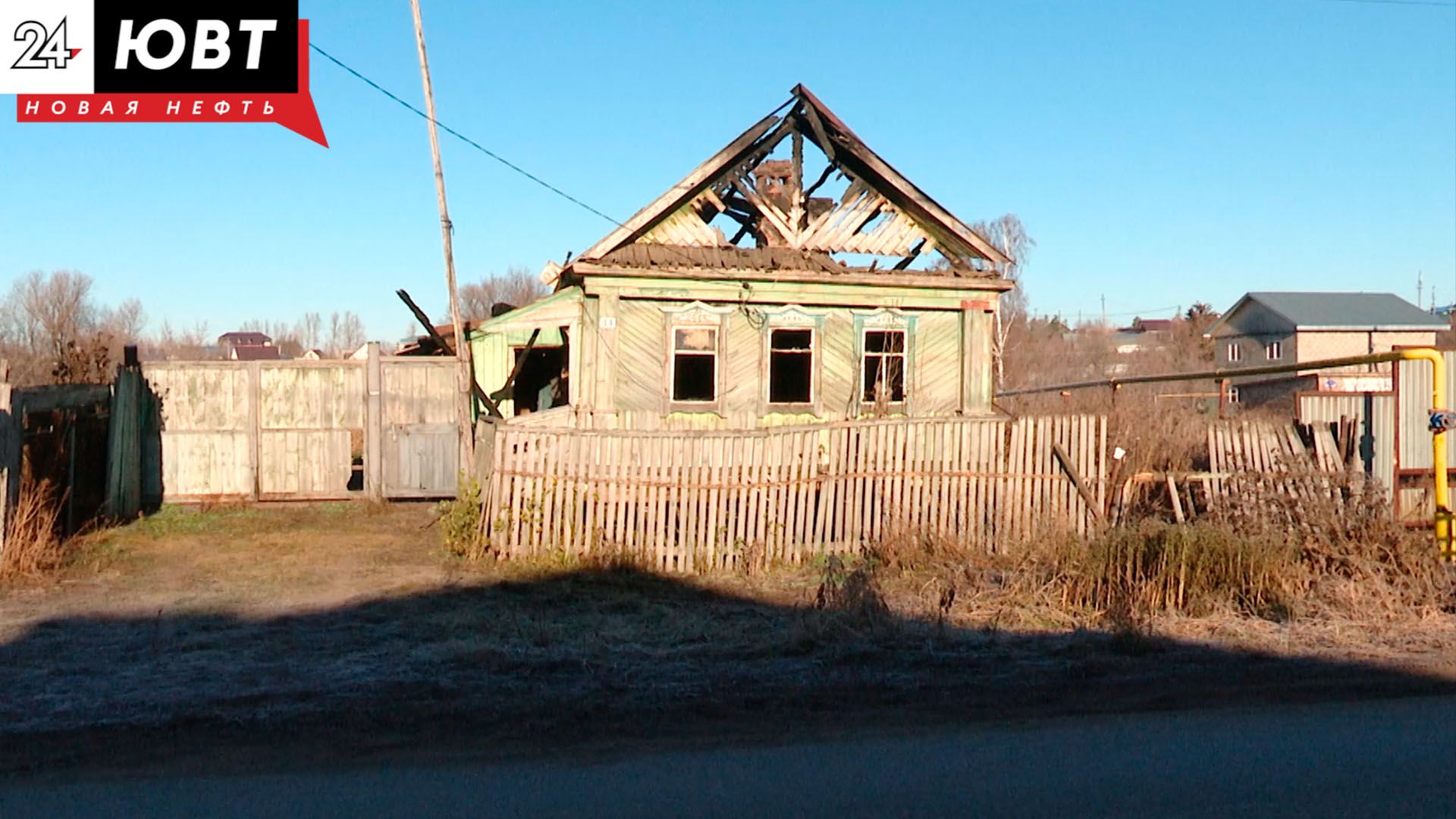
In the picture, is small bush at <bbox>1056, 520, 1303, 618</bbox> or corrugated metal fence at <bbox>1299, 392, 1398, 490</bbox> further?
corrugated metal fence at <bbox>1299, 392, 1398, 490</bbox>

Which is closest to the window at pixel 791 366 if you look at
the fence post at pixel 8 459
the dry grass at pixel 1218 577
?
the dry grass at pixel 1218 577

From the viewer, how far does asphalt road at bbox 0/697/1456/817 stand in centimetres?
489

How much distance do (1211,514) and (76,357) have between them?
13941 mm

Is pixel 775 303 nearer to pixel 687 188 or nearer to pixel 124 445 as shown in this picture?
pixel 687 188

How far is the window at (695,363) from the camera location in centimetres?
1538

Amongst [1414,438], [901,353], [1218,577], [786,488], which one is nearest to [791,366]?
[901,353]

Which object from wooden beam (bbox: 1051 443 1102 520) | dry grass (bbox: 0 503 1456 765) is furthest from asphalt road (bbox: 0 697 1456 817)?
wooden beam (bbox: 1051 443 1102 520)

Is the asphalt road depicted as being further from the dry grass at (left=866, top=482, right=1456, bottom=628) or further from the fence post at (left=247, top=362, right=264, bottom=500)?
the fence post at (left=247, top=362, right=264, bottom=500)

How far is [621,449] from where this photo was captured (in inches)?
442

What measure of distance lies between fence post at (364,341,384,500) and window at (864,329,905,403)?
6.46 m

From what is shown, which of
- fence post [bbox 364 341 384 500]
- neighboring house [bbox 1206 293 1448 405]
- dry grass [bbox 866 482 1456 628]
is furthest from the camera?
neighboring house [bbox 1206 293 1448 405]

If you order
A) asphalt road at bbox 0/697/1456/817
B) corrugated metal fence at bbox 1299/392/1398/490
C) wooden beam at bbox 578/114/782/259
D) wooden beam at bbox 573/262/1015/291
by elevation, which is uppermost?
wooden beam at bbox 578/114/782/259

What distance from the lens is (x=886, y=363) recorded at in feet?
52.5

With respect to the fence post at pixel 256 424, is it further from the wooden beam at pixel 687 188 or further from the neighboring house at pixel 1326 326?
the neighboring house at pixel 1326 326
